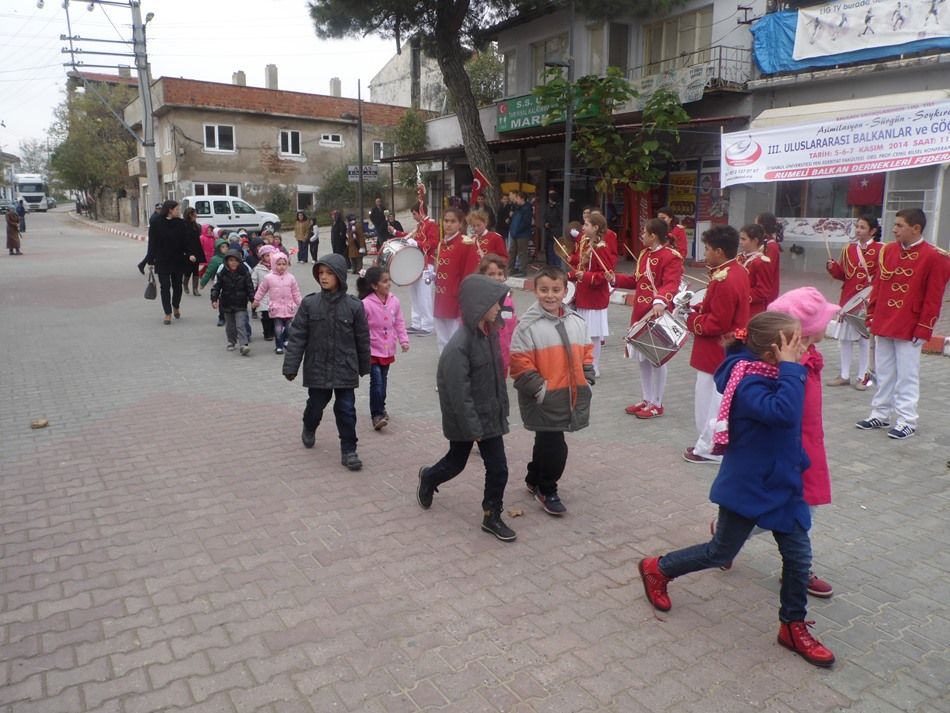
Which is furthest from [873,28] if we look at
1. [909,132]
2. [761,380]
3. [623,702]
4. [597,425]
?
[623,702]

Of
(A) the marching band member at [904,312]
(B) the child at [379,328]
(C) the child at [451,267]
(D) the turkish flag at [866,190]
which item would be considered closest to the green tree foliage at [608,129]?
(D) the turkish flag at [866,190]

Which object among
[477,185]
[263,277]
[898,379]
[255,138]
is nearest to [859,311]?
[898,379]

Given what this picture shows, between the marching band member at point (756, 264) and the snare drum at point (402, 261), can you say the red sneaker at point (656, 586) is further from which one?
the snare drum at point (402, 261)

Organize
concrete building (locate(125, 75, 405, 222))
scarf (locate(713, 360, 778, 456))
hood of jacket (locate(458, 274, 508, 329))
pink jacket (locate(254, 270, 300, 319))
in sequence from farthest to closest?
concrete building (locate(125, 75, 405, 222))
pink jacket (locate(254, 270, 300, 319))
hood of jacket (locate(458, 274, 508, 329))
scarf (locate(713, 360, 778, 456))

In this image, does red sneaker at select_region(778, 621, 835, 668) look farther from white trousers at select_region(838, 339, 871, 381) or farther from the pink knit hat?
white trousers at select_region(838, 339, 871, 381)

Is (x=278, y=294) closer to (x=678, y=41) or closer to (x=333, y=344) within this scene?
(x=333, y=344)

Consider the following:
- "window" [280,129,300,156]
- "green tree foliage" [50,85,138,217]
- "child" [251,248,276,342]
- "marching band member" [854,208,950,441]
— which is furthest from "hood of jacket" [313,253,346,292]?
"green tree foliage" [50,85,138,217]

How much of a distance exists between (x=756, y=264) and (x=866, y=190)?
11.8 meters

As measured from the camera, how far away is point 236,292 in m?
9.66

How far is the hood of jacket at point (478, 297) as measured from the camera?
417 centimetres

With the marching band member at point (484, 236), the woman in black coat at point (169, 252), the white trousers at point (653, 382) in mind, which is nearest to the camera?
the white trousers at point (653, 382)

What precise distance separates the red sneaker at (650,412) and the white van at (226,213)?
2694 centimetres

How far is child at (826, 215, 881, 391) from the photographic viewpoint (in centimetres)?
730

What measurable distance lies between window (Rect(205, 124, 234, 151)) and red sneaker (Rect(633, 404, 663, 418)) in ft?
120
